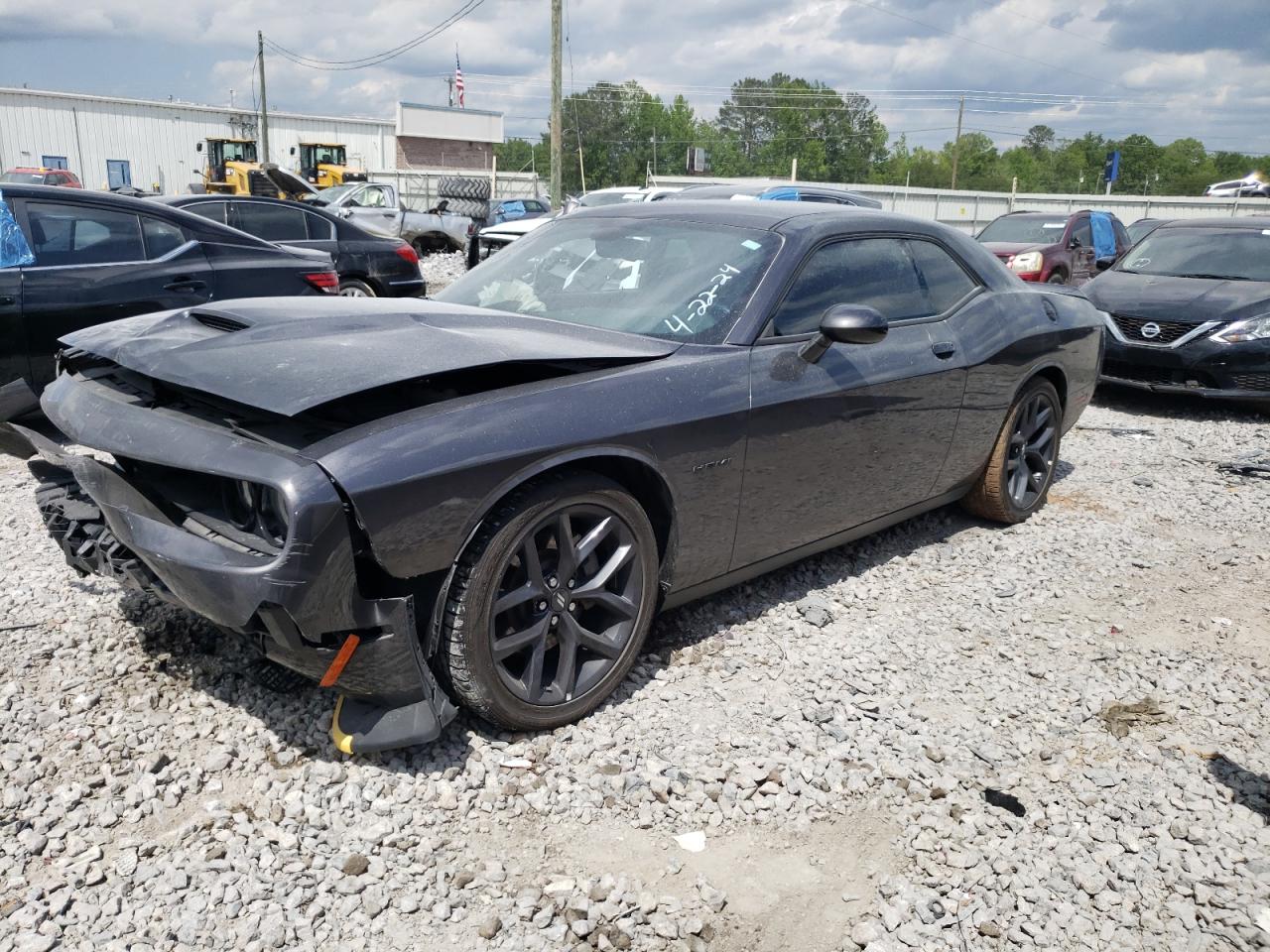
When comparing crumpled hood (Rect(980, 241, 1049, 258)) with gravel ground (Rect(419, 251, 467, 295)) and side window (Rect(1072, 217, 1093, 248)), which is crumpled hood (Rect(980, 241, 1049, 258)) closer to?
side window (Rect(1072, 217, 1093, 248))

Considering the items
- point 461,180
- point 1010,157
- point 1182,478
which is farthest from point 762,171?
point 1182,478

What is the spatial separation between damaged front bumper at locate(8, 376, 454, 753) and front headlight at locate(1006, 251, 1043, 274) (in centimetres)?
1317

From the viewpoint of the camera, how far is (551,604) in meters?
3.02

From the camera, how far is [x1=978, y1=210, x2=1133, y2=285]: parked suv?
→ 14.2 meters

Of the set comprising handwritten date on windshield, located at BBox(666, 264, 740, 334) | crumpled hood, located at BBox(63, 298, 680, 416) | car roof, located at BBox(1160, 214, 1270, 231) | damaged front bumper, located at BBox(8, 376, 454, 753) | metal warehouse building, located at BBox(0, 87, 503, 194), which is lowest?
damaged front bumper, located at BBox(8, 376, 454, 753)

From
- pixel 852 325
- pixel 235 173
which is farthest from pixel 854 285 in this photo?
pixel 235 173

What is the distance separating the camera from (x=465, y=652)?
2.79 metres

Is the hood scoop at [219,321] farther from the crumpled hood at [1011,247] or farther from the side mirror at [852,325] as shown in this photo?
the crumpled hood at [1011,247]

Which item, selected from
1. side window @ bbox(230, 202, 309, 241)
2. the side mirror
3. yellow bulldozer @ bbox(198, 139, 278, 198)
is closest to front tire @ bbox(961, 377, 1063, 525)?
the side mirror

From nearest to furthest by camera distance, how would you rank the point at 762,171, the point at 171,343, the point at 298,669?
the point at 298,669 → the point at 171,343 → the point at 762,171

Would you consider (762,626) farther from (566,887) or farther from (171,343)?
(171,343)

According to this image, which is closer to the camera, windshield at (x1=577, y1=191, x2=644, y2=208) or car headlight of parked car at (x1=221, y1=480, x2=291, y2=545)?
car headlight of parked car at (x1=221, y1=480, x2=291, y2=545)

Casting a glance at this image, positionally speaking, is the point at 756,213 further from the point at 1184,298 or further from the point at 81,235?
the point at 1184,298

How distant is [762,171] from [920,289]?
292 ft
